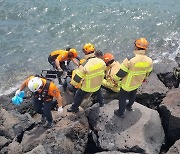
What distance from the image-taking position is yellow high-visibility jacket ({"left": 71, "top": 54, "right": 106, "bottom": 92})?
28.2ft

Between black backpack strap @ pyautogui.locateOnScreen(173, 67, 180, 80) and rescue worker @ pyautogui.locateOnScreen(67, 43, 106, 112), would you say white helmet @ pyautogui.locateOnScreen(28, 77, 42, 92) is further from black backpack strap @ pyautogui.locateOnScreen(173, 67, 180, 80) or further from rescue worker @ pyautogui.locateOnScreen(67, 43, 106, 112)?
black backpack strap @ pyautogui.locateOnScreen(173, 67, 180, 80)

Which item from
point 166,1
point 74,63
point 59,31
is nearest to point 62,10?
point 59,31

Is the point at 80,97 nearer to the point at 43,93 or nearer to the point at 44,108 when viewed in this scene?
the point at 44,108

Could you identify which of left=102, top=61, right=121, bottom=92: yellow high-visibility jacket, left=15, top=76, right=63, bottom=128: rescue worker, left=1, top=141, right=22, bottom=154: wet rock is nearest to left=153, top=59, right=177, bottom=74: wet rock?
left=102, top=61, right=121, bottom=92: yellow high-visibility jacket

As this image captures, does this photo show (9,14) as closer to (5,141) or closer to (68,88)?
(68,88)

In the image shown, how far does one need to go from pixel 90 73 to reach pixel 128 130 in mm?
1723

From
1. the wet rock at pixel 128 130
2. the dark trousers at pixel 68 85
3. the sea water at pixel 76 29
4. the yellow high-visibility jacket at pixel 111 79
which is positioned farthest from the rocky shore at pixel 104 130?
the sea water at pixel 76 29

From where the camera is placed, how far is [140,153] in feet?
27.2

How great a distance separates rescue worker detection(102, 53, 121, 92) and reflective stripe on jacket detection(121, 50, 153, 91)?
104 centimetres

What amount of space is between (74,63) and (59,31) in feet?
22.3

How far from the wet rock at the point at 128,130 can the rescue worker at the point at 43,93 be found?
109 cm

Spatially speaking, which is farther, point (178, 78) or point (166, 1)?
point (166, 1)

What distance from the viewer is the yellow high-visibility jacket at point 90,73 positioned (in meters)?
8.59

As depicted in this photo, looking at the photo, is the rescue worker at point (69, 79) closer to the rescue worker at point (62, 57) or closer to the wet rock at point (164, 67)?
the rescue worker at point (62, 57)
